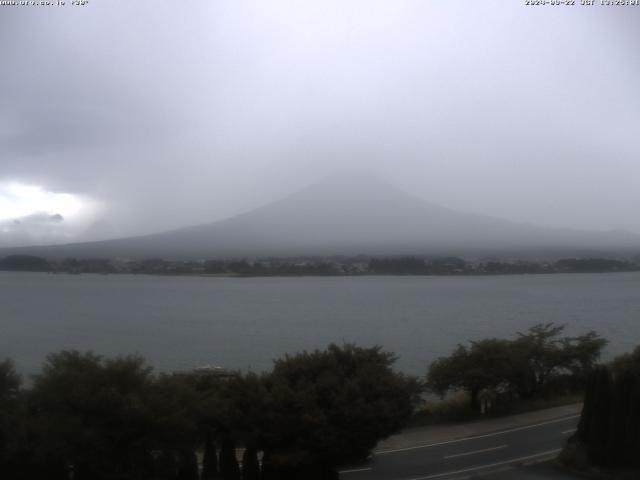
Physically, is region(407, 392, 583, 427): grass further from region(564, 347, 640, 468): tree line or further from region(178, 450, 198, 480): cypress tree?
region(178, 450, 198, 480): cypress tree

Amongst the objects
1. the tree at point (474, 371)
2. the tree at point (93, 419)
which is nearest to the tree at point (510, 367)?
the tree at point (474, 371)

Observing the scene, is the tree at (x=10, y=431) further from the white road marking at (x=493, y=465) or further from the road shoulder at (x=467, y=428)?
the road shoulder at (x=467, y=428)

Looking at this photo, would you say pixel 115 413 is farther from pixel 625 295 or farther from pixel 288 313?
pixel 625 295

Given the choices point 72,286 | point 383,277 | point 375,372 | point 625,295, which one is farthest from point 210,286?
point 375,372

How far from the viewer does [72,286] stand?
145 feet

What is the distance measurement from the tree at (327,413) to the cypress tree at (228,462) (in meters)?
0.37

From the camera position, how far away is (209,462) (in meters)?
7.98

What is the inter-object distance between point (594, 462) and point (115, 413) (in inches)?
215

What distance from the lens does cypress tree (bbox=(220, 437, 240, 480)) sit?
26.0ft

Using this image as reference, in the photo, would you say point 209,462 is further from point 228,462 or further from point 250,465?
point 250,465

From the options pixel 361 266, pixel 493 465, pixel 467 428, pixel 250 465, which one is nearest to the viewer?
pixel 250 465

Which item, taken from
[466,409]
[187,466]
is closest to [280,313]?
[466,409]

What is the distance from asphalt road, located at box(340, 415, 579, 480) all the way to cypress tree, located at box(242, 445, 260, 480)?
1171 mm

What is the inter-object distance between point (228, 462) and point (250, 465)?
269 millimetres
